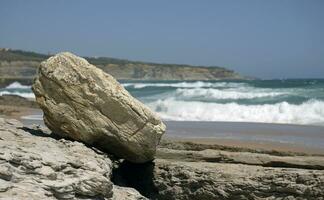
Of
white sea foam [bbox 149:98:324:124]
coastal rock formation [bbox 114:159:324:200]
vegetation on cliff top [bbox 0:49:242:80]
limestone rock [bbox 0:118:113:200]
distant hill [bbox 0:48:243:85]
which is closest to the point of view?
limestone rock [bbox 0:118:113:200]

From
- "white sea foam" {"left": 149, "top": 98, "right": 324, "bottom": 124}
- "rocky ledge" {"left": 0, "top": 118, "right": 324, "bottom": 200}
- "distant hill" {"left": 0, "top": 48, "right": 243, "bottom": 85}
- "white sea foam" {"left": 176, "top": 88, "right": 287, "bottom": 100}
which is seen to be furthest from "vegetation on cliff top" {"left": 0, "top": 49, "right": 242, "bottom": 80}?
"rocky ledge" {"left": 0, "top": 118, "right": 324, "bottom": 200}

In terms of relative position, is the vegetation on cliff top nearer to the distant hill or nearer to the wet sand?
the distant hill

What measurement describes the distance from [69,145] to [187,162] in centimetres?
157

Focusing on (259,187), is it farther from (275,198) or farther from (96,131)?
(96,131)

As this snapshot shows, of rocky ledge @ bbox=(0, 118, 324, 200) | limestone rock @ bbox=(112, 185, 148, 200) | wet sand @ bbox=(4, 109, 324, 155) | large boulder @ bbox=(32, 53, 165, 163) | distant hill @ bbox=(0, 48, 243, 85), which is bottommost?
distant hill @ bbox=(0, 48, 243, 85)

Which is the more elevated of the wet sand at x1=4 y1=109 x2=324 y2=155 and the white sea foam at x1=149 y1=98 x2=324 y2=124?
the wet sand at x1=4 y1=109 x2=324 y2=155

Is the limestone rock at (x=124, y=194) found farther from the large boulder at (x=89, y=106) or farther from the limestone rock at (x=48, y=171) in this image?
the large boulder at (x=89, y=106)

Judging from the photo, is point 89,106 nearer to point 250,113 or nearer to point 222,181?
point 222,181

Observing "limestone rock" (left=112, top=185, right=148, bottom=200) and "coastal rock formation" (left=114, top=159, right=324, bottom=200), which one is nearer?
"limestone rock" (left=112, top=185, right=148, bottom=200)

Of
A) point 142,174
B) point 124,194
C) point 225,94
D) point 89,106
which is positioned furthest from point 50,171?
point 225,94

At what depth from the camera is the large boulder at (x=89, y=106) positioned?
562 centimetres

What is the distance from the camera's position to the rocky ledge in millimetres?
4281

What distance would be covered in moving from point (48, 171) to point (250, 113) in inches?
A: 687

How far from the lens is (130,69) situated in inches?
4215
